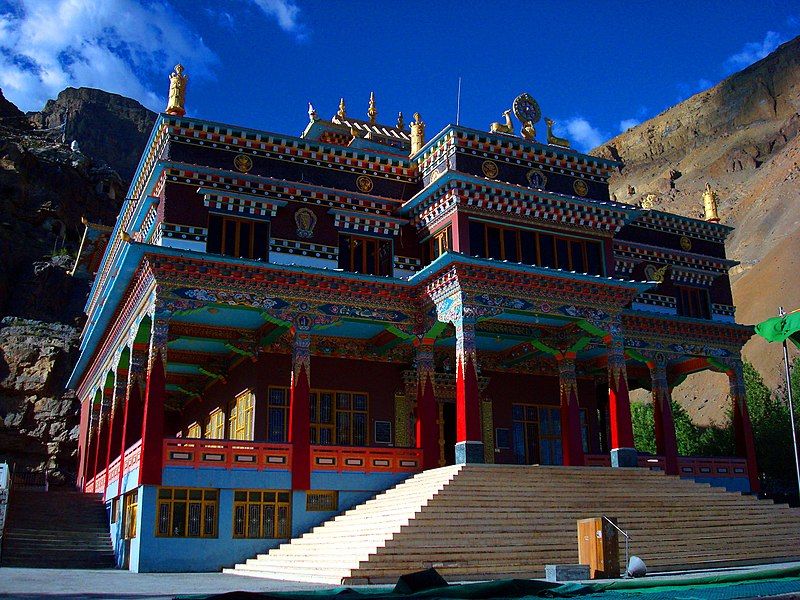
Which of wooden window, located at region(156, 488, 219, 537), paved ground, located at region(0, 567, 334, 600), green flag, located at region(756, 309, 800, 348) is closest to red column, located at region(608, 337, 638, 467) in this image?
green flag, located at region(756, 309, 800, 348)

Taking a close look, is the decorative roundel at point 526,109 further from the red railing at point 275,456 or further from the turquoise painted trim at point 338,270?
the red railing at point 275,456

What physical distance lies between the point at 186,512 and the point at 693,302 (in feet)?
68.9

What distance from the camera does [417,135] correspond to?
28094mm

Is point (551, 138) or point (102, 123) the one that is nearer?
point (551, 138)

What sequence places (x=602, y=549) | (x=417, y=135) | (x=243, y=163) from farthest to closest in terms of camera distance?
(x=417, y=135), (x=243, y=163), (x=602, y=549)

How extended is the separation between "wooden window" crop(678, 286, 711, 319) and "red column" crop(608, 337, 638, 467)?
311 inches

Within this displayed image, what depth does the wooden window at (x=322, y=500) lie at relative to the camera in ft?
71.2

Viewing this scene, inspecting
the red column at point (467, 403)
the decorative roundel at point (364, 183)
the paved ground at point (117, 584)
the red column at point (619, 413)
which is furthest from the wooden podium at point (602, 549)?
the decorative roundel at point (364, 183)

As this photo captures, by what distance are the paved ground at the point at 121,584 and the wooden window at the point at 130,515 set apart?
2113mm

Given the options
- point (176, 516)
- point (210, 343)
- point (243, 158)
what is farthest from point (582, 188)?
point (176, 516)

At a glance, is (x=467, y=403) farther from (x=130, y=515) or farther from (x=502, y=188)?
(x=130, y=515)

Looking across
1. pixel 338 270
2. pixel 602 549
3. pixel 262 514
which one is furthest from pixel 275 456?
pixel 602 549

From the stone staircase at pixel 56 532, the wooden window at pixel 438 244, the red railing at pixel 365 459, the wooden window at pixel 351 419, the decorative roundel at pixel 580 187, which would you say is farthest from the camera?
the decorative roundel at pixel 580 187

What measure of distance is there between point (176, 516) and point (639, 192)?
12352 cm
